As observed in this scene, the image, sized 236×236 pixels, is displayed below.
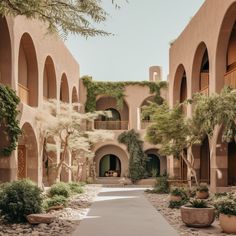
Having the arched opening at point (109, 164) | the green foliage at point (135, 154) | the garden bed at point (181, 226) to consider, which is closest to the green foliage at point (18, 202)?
the garden bed at point (181, 226)

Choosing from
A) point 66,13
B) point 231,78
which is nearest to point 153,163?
point 231,78

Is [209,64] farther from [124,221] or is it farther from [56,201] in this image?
[124,221]

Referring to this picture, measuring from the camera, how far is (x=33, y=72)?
20.6 m

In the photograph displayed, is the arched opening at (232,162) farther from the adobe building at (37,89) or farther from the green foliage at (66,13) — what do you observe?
the green foliage at (66,13)

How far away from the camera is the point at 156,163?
3562 centimetres

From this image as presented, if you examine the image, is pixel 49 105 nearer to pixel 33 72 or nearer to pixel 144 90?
pixel 33 72

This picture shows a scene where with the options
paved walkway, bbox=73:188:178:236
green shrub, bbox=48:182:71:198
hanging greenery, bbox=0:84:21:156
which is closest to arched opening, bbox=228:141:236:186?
paved walkway, bbox=73:188:178:236

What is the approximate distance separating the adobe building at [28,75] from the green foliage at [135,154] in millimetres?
6194

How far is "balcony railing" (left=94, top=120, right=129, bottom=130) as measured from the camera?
1415 inches

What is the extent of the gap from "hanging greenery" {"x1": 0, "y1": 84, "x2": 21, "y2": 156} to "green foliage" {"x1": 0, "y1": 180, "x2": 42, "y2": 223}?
10.8 ft

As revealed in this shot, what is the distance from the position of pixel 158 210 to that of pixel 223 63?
23.8 feet

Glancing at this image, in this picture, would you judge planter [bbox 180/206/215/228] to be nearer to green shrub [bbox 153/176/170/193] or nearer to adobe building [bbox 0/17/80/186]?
adobe building [bbox 0/17/80/186]

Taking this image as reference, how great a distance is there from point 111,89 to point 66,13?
2531 centimetres

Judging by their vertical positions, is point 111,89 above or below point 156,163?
above
